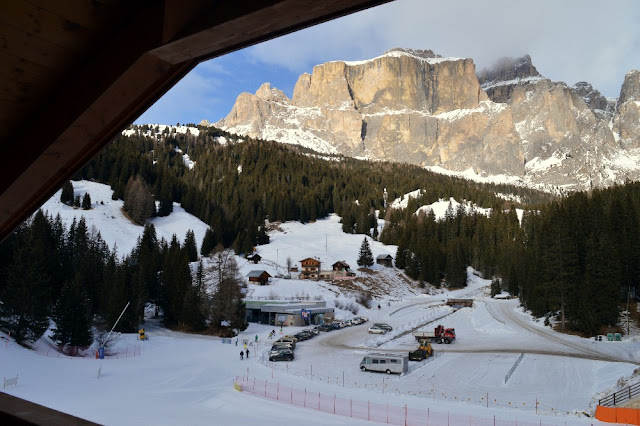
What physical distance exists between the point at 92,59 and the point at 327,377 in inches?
991

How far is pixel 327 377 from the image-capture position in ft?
83.3

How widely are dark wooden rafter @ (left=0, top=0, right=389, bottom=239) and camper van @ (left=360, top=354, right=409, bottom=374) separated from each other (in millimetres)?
25835

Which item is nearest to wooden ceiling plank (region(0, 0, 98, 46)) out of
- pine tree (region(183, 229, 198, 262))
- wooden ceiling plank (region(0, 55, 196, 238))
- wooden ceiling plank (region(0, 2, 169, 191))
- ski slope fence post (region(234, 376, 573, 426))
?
wooden ceiling plank (region(0, 2, 169, 191))

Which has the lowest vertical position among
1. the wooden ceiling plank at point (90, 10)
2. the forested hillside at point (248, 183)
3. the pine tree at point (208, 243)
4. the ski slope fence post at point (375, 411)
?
the ski slope fence post at point (375, 411)

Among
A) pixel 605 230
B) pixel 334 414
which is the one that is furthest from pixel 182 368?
pixel 605 230

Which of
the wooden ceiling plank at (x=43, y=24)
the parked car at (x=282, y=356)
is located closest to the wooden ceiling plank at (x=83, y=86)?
the wooden ceiling plank at (x=43, y=24)

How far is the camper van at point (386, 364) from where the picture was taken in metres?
26.3

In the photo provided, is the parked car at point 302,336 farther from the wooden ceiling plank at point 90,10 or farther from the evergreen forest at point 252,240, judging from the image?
the wooden ceiling plank at point 90,10

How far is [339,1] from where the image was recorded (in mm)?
1911

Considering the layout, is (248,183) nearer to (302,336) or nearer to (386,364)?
(302,336)

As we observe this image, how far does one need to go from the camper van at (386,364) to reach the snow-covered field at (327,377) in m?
0.54

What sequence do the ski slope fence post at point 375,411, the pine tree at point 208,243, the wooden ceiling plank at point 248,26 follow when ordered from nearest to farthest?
1. the wooden ceiling plank at point 248,26
2. the ski slope fence post at point 375,411
3. the pine tree at point 208,243

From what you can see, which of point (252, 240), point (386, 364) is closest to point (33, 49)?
point (386, 364)

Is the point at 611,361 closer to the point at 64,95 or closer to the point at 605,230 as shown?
the point at 605,230
